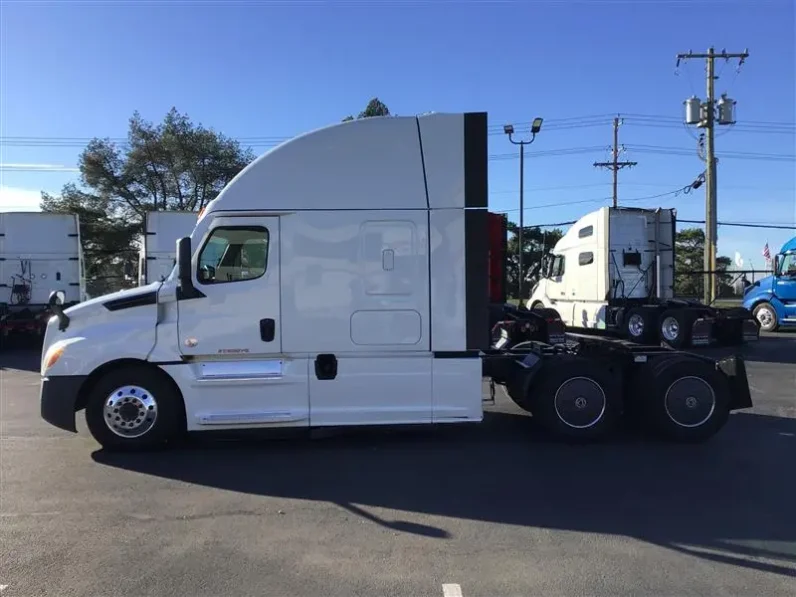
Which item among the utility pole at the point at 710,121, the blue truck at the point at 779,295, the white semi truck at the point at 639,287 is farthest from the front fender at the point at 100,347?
the utility pole at the point at 710,121

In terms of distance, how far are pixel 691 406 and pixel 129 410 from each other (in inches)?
235

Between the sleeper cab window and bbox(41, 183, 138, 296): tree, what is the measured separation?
30.9 metres

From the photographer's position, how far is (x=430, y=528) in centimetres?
442

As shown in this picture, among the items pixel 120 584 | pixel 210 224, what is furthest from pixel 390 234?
pixel 120 584

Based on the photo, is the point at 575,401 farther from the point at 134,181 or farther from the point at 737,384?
the point at 134,181

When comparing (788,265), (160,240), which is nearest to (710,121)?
(788,265)

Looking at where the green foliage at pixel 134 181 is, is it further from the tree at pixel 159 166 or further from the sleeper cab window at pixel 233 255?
the sleeper cab window at pixel 233 255

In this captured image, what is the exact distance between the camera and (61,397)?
6.15m

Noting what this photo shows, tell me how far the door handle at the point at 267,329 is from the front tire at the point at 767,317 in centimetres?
1994

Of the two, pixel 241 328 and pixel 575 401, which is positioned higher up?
pixel 241 328

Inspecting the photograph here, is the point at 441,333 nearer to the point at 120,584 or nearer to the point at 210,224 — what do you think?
the point at 210,224

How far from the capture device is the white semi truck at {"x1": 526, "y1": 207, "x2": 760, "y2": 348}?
15633 mm

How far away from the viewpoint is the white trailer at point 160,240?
56.9ft

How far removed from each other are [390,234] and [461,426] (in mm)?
2658
